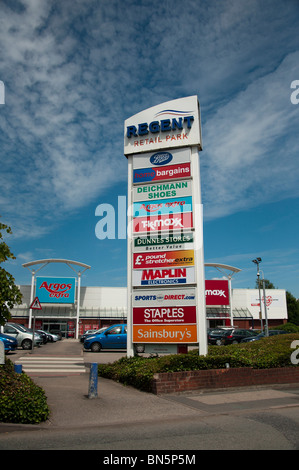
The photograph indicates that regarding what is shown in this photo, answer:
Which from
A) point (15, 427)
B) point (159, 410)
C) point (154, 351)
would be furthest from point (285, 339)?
point (15, 427)

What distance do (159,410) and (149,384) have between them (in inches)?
71.5

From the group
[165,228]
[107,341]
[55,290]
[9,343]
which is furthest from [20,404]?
[55,290]

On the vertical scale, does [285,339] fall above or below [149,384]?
above

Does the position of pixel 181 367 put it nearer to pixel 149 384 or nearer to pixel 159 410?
pixel 149 384

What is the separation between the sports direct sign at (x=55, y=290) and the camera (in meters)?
42.8

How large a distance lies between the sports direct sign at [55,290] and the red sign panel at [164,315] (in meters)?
33.1

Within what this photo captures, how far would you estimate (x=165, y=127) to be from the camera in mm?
12852

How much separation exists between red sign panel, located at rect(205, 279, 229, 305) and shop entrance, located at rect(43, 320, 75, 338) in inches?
673

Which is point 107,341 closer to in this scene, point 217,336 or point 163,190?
point 217,336

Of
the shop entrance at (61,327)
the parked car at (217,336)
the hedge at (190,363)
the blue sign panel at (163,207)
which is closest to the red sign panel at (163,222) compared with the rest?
the blue sign panel at (163,207)

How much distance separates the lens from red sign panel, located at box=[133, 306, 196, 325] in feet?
36.7

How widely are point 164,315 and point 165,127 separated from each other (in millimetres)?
6390

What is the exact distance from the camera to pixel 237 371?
1021cm

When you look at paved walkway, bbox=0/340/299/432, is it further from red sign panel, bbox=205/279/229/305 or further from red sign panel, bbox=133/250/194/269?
red sign panel, bbox=205/279/229/305
